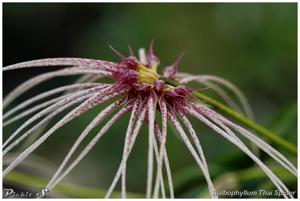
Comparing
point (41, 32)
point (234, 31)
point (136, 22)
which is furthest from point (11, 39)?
point (234, 31)

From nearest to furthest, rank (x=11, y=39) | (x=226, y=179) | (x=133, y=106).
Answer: (x=133, y=106) < (x=226, y=179) < (x=11, y=39)

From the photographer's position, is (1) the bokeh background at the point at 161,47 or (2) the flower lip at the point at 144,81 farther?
(1) the bokeh background at the point at 161,47

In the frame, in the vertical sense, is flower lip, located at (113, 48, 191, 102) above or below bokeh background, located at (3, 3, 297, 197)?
below

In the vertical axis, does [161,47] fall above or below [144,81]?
above

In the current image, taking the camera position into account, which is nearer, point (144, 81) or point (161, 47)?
point (144, 81)

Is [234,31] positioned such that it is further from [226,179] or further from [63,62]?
[63,62]

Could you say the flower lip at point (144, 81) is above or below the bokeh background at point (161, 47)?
below

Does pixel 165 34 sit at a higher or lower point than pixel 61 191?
higher

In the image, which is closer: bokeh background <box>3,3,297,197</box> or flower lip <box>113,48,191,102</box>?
flower lip <box>113,48,191,102</box>
